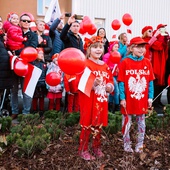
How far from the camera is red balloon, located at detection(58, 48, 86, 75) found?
3.46m

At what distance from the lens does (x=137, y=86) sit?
13.3 feet

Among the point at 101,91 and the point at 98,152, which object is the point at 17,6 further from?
the point at 98,152

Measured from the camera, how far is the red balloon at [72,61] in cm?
346

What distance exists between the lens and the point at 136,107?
405cm

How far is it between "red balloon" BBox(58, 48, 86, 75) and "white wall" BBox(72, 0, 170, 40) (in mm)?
11125

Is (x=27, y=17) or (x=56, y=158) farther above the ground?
(x=27, y=17)

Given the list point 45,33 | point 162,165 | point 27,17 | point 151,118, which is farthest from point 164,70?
point 162,165

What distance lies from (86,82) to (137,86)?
2.75 ft

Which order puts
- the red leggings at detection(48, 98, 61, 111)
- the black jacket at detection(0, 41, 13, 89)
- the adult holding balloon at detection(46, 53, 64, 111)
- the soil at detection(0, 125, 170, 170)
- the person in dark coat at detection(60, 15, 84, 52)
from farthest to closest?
the red leggings at detection(48, 98, 61, 111) → the adult holding balloon at detection(46, 53, 64, 111) → the person in dark coat at detection(60, 15, 84, 52) → the black jacket at detection(0, 41, 13, 89) → the soil at detection(0, 125, 170, 170)

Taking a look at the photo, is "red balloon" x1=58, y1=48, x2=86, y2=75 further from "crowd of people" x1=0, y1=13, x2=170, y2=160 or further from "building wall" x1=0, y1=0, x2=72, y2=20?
"building wall" x1=0, y1=0, x2=72, y2=20

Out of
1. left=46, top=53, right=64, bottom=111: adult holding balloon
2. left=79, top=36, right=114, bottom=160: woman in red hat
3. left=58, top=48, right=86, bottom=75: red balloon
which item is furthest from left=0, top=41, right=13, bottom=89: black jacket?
left=58, top=48, right=86, bottom=75: red balloon

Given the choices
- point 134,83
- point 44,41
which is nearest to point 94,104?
point 134,83

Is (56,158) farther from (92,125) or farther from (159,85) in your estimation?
(159,85)

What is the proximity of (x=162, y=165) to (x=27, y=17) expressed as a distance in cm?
388
